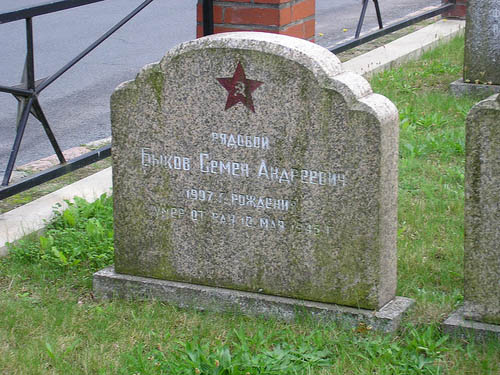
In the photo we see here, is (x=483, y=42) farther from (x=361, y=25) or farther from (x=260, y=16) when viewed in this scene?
(x=260, y=16)

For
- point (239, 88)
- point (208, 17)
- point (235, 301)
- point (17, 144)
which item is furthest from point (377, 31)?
point (235, 301)

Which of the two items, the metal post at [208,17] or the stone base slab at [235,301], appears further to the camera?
the metal post at [208,17]

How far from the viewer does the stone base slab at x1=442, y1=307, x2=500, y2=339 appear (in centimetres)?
331

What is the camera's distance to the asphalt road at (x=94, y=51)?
709 cm

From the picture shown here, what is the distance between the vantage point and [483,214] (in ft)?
10.8

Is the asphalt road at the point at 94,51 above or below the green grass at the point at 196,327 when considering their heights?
above

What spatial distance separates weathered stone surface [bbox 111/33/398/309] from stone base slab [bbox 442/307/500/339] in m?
0.29

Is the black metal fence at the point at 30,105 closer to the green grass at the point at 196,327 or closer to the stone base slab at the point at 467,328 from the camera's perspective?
the green grass at the point at 196,327

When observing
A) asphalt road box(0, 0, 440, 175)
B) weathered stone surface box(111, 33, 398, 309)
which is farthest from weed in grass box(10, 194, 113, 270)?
asphalt road box(0, 0, 440, 175)

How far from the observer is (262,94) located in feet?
11.5

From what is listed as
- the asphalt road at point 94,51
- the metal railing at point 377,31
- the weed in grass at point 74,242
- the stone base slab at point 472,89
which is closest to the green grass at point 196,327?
the weed in grass at point 74,242

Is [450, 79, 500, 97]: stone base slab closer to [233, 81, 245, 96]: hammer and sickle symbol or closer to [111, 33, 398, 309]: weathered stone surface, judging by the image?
[111, 33, 398, 309]: weathered stone surface

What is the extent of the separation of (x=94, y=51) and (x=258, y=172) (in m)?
6.73

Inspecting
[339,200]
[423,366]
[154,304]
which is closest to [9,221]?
[154,304]
